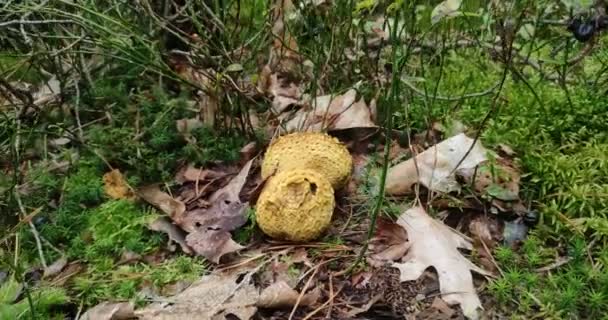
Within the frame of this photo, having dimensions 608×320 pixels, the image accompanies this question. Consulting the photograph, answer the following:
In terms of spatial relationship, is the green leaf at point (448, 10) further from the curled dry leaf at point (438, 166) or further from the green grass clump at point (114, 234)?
the green grass clump at point (114, 234)

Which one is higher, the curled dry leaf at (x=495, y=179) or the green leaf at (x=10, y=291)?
the curled dry leaf at (x=495, y=179)

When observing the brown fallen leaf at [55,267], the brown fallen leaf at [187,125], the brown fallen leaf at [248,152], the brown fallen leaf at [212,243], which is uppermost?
the brown fallen leaf at [187,125]

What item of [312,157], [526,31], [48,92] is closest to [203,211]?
[312,157]

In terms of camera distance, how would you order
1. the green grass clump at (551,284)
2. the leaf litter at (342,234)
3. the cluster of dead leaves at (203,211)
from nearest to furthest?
the green grass clump at (551,284)
the leaf litter at (342,234)
the cluster of dead leaves at (203,211)

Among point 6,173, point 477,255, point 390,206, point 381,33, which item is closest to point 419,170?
point 390,206

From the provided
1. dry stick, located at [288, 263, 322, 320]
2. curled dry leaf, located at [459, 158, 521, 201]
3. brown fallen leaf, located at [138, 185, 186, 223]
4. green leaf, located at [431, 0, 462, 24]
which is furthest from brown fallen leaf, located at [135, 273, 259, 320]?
green leaf, located at [431, 0, 462, 24]

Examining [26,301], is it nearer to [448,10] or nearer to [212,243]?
[212,243]

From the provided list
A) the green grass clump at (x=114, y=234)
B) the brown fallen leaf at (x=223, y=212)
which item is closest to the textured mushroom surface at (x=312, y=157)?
the brown fallen leaf at (x=223, y=212)
